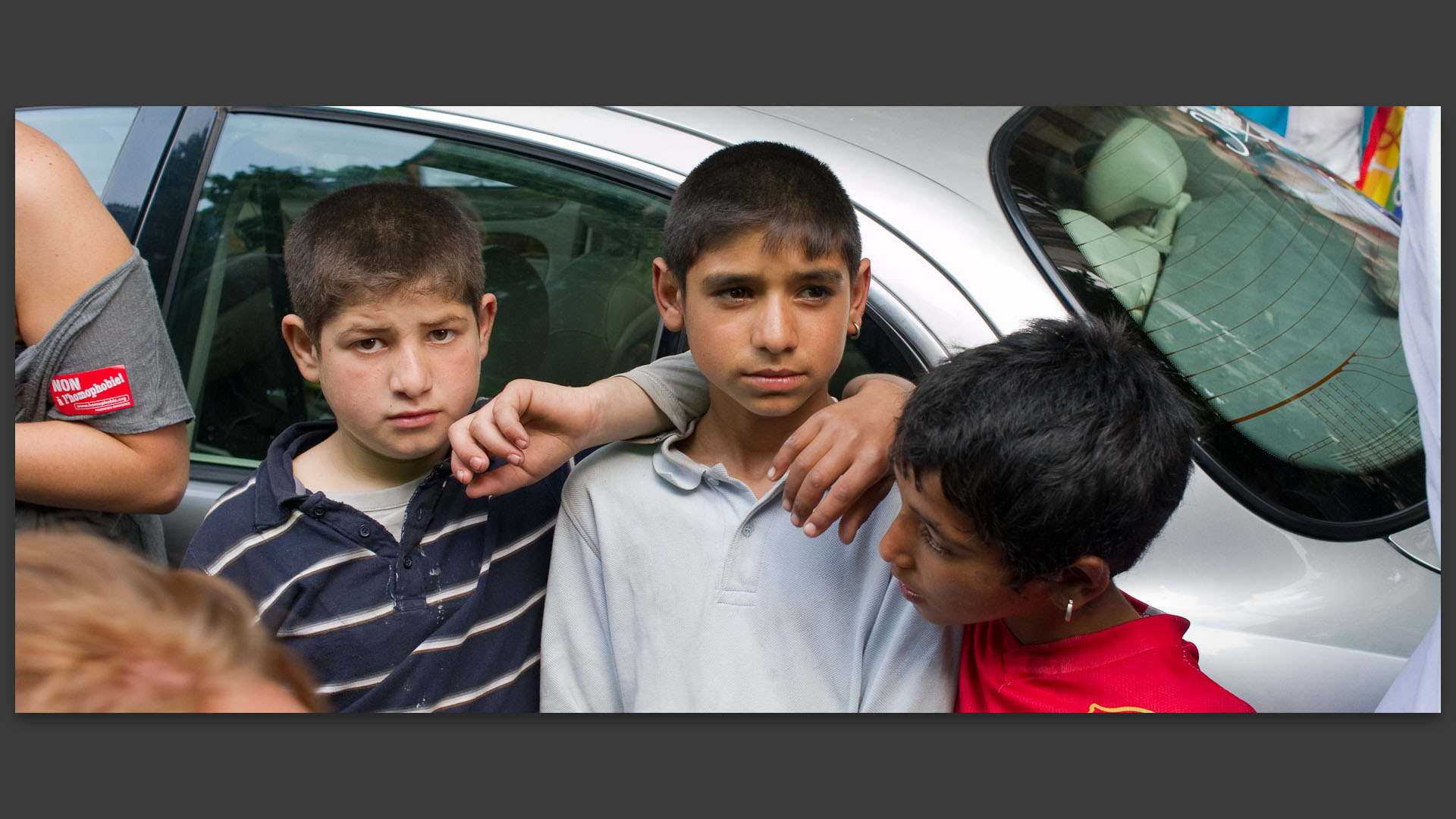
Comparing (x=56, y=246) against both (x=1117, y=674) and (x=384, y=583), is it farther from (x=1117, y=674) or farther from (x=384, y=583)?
(x=1117, y=674)

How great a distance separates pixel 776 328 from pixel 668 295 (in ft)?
0.79

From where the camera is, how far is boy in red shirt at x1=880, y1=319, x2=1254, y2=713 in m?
1.41

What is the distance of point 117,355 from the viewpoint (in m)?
1.75

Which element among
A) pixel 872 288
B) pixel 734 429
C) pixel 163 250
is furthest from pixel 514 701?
pixel 163 250

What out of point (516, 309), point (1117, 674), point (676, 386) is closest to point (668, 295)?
point (676, 386)

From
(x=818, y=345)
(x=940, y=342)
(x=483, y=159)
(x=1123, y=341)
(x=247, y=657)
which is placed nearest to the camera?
(x=247, y=657)

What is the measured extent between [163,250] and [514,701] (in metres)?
1.06

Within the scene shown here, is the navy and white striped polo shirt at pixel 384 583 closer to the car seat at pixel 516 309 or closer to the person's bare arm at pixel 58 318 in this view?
the person's bare arm at pixel 58 318

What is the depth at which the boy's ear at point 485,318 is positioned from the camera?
70.8 inches

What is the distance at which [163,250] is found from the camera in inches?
80.0

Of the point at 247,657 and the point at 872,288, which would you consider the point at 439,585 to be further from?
the point at 872,288

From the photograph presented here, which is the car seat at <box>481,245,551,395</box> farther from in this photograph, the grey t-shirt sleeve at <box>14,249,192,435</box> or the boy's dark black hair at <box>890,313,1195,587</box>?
the boy's dark black hair at <box>890,313,1195,587</box>

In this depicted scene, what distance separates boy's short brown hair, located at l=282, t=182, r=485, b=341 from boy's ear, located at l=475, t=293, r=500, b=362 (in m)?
0.01

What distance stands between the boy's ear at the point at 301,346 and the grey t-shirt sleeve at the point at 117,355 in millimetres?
232
